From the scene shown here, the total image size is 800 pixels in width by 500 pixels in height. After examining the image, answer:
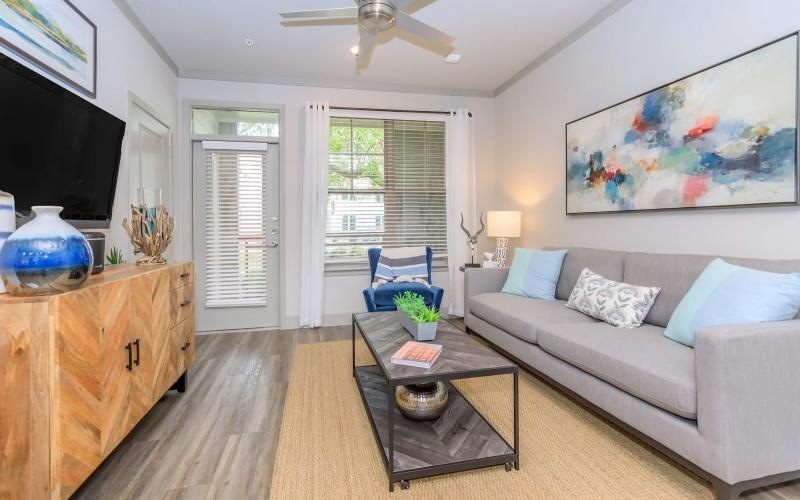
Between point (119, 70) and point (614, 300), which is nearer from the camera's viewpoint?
point (614, 300)

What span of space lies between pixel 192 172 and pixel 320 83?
5.56ft

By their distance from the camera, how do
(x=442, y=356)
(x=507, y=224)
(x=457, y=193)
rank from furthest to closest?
(x=457, y=193) < (x=507, y=224) < (x=442, y=356)

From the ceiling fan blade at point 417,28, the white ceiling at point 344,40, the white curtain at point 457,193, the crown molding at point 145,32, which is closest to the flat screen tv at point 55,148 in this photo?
the crown molding at point 145,32

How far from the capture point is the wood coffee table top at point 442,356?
165 cm

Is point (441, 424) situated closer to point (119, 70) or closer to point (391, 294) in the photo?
point (391, 294)

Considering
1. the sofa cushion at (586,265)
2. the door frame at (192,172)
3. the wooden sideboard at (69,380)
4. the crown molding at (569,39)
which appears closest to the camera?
the wooden sideboard at (69,380)

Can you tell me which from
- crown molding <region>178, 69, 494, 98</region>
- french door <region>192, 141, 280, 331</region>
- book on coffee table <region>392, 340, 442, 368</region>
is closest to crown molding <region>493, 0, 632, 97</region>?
crown molding <region>178, 69, 494, 98</region>

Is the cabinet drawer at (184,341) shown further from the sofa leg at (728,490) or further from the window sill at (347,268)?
the sofa leg at (728,490)

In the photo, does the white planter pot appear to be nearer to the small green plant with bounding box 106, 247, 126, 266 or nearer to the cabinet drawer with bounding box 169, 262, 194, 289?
the cabinet drawer with bounding box 169, 262, 194, 289

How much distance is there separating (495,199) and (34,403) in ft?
14.9

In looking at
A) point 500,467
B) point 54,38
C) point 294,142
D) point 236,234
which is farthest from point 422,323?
point 294,142

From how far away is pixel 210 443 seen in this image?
6.56ft

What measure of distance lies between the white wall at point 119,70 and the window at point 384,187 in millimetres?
1804

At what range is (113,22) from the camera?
8.94 feet
